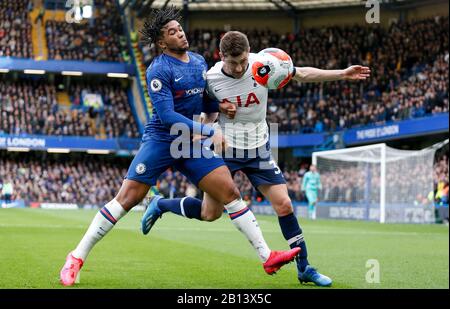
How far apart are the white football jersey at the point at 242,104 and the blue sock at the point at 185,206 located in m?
0.88

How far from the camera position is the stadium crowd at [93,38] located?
4569cm

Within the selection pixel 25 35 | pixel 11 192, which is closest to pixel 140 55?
pixel 25 35

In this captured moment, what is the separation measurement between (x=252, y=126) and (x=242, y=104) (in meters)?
0.26

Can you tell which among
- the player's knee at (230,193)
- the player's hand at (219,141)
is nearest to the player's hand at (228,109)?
the player's hand at (219,141)

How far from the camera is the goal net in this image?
2670 cm

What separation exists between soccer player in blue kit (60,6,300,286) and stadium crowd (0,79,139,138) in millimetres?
35526

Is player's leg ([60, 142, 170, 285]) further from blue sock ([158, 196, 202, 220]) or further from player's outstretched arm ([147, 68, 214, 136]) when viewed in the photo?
blue sock ([158, 196, 202, 220])

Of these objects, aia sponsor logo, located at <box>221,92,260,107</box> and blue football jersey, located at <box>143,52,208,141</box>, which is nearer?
blue football jersey, located at <box>143,52,208,141</box>

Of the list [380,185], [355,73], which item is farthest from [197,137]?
[380,185]

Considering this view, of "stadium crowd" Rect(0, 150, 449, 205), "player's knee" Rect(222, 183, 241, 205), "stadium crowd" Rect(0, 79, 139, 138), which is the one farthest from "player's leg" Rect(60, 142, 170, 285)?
"stadium crowd" Rect(0, 79, 139, 138)

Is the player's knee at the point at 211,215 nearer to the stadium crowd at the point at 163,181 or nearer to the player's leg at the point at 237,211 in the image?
the player's leg at the point at 237,211
